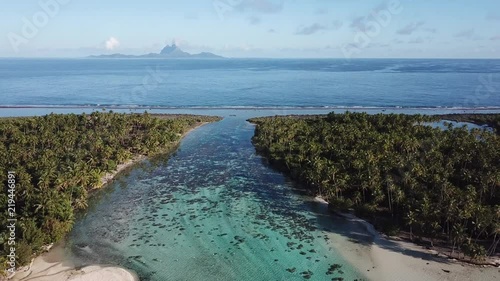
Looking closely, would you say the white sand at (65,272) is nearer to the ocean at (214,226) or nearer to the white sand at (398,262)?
the ocean at (214,226)

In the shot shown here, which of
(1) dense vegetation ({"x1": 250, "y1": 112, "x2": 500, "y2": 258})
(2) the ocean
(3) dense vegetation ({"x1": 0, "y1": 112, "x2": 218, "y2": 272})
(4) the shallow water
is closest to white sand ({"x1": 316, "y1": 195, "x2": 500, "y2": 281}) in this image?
(2) the ocean

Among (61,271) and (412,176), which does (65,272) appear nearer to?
(61,271)

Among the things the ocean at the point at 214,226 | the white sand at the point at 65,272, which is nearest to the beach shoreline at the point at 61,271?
the white sand at the point at 65,272

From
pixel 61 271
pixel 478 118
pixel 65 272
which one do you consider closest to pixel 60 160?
pixel 61 271

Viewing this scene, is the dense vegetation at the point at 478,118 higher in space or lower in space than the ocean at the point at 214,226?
higher

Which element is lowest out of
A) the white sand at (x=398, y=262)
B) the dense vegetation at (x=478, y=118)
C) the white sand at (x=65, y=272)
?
the white sand at (x=398, y=262)
